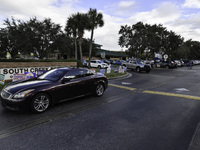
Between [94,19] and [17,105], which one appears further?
[94,19]

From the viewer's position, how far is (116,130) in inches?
136

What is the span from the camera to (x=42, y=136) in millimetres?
3141

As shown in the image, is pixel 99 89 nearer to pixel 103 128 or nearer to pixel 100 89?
pixel 100 89

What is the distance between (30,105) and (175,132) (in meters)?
4.29

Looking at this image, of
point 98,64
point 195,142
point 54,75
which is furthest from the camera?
point 98,64

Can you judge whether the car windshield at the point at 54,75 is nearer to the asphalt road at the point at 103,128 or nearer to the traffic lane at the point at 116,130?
the asphalt road at the point at 103,128

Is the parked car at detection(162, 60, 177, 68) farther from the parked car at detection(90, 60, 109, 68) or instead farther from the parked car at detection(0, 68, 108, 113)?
the parked car at detection(0, 68, 108, 113)

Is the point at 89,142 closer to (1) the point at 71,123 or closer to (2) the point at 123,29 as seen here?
(1) the point at 71,123

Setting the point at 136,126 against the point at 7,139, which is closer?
the point at 7,139

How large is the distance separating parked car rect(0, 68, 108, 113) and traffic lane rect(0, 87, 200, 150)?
1.01 m

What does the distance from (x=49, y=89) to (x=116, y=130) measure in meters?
2.69

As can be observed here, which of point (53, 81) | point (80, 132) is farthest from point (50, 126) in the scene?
point (53, 81)

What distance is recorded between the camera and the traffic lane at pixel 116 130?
2840 mm

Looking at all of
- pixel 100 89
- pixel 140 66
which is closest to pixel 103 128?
pixel 100 89
